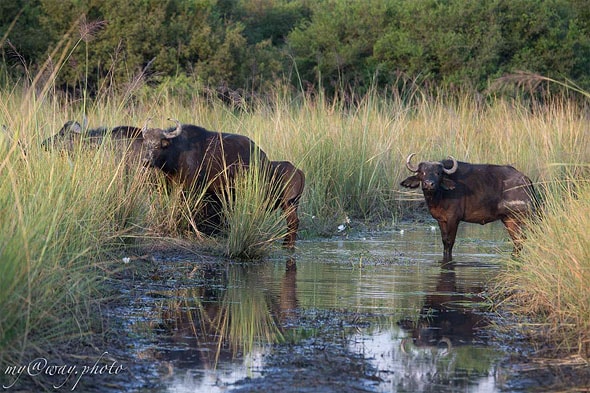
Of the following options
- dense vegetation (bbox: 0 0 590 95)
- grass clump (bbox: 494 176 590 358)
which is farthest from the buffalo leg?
dense vegetation (bbox: 0 0 590 95)

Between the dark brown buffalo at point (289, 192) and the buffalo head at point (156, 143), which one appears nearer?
the buffalo head at point (156, 143)

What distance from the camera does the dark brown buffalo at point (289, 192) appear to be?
37.4ft

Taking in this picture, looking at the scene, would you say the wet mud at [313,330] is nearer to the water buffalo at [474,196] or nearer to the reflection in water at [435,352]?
the reflection in water at [435,352]

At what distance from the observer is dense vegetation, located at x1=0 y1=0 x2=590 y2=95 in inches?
875

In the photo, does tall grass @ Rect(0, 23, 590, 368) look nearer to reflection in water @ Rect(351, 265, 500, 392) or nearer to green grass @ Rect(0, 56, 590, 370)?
green grass @ Rect(0, 56, 590, 370)

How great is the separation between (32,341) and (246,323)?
1965mm

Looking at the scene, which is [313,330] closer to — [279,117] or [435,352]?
[435,352]

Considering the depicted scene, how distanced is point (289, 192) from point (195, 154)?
4.14 feet

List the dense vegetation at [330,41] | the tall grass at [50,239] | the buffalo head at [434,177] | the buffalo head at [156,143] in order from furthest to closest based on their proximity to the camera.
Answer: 1. the dense vegetation at [330,41]
2. the buffalo head at [434,177]
3. the buffalo head at [156,143]
4. the tall grass at [50,239]

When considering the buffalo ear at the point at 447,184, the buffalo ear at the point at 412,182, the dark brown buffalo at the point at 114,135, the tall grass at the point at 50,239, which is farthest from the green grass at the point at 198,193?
the buffalo ear at the point at 412,182

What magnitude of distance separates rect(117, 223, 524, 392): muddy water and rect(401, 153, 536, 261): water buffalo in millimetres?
808

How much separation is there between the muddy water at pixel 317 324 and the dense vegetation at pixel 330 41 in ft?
36.8

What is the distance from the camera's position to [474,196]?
457 inches

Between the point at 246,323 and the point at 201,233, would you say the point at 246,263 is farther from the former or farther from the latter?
the point at 246,323
